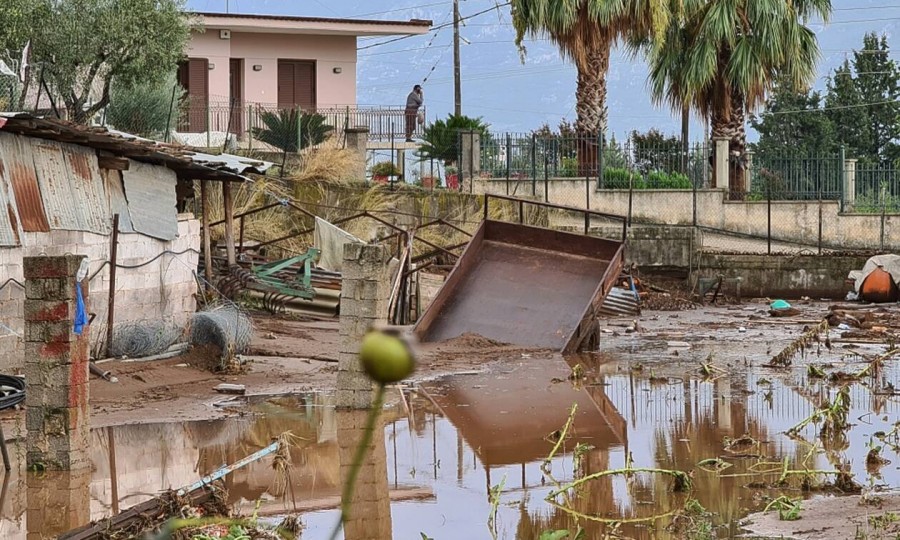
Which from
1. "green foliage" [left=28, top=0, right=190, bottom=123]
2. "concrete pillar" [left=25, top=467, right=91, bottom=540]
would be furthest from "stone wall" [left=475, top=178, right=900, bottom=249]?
"concrete pillar" [left=25, top=467, right=91, bottom=540]

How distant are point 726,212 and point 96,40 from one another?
14814mm

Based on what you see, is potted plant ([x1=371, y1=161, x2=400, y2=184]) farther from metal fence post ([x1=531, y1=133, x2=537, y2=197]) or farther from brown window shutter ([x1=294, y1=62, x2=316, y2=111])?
brown window shutter ([x1=294, y1=62, x2=316, y2=111])

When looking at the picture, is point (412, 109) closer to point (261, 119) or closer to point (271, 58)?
point (271, 58)

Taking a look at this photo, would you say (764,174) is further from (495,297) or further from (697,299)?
(495,297)

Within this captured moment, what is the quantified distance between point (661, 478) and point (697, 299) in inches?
697

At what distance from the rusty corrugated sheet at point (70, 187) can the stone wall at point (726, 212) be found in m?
16.2

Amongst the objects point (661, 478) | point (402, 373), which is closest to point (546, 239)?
point (661, 478)

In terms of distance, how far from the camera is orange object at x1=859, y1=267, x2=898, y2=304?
89.5ft

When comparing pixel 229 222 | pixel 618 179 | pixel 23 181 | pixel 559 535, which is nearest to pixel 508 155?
pixel 618 179

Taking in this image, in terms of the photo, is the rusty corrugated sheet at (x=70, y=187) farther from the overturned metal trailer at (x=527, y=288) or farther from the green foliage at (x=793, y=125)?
the green foliage at (x=793, y=125)

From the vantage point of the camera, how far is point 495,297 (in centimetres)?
1966

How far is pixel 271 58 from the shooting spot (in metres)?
38.7

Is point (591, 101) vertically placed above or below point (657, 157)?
above

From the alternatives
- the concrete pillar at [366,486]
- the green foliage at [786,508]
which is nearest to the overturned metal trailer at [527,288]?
the concrete pillar at [366,486]
